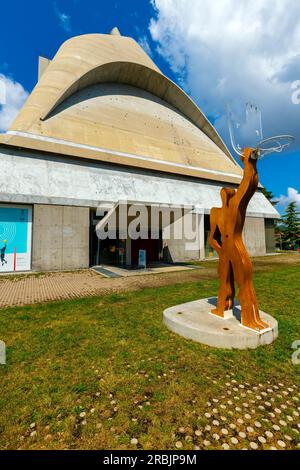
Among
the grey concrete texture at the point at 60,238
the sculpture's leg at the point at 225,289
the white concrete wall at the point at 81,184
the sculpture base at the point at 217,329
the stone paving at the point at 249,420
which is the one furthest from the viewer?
the grey concrete texture at the point at 60,238

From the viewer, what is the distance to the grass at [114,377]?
9.05ft

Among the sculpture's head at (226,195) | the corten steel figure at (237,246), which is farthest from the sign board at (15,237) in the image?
the sculpture's head at (226,195)

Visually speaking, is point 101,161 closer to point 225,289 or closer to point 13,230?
point 13,230

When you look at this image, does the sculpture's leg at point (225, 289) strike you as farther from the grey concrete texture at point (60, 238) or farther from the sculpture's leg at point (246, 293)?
the grey concrete texture at point (60, 238)

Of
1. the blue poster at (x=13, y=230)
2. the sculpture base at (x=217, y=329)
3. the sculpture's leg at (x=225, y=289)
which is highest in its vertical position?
the blue poster at (x=13, y=230)

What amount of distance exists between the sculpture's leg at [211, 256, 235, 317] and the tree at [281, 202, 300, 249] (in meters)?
45.2

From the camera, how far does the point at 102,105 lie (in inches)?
1096

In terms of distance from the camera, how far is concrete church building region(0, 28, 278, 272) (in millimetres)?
16469

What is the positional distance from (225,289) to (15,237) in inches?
601

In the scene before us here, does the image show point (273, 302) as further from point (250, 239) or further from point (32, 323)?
point (250, 239)

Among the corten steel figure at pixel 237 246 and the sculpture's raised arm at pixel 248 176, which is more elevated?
the sculpture's raised arm at pixel 248 176

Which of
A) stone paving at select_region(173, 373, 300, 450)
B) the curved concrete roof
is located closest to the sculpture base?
stone paving at select_region(173, 373, 300, 450)

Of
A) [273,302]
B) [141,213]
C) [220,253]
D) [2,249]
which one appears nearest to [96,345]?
[220,253]

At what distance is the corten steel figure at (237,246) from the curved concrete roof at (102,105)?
1672 cm
